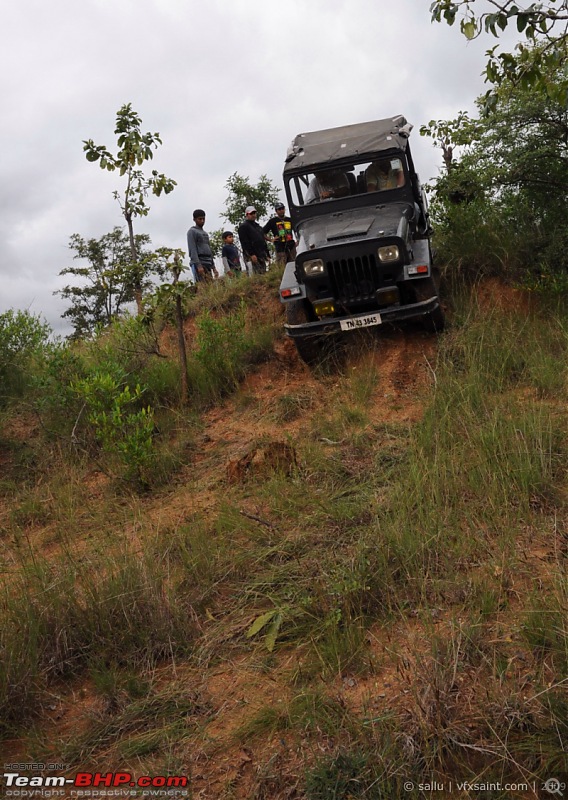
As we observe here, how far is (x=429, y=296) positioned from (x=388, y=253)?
2.07ft

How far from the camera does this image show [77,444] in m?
6.48

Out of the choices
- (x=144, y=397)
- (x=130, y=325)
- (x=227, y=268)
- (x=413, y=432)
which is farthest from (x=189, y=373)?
(x=227, y=268)

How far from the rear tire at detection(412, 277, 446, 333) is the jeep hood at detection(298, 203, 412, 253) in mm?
574

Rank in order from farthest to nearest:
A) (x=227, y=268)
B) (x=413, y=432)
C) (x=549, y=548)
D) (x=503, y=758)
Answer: (x=227, y=268), (x=413, y=432), (x=549, y=548), (x=503, y=758)

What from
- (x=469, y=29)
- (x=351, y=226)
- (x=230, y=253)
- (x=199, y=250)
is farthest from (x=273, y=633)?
(x=230, y=253)

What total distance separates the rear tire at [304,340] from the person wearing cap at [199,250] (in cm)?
323

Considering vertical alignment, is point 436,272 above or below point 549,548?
above

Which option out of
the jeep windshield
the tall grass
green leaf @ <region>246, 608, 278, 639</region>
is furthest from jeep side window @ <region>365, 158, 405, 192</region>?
green leaf @ <region>246, 608, 278, 639</region>

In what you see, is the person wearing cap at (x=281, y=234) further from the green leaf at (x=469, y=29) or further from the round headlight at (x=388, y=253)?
the green leaf at (x=469, y=29)

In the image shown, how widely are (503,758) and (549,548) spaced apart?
1291 millimetres

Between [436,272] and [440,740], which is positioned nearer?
[440,740]

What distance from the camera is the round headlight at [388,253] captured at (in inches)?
262

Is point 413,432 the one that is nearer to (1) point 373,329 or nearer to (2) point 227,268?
(1) point 373,329

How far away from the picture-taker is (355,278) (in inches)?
271
